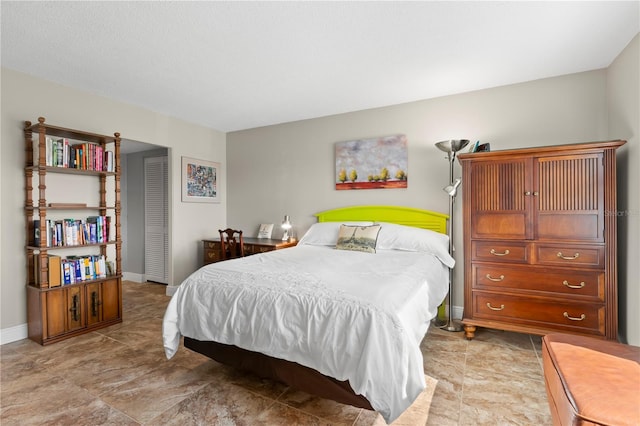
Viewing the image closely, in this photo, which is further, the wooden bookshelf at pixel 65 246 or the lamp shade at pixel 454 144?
the lamp shade at pixel 454 144

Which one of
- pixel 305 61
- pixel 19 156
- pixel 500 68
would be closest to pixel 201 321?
pixel 305 61

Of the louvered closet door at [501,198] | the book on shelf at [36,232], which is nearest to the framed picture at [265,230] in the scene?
the book on shelf at [36,232]

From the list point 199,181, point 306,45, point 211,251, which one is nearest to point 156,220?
point 199,181

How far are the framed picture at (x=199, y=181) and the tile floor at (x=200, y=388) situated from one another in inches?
87.5

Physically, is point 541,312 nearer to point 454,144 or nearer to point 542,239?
point 542,239

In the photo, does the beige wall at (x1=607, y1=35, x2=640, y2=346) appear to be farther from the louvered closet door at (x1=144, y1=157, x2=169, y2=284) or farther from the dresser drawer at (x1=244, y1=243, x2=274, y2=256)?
the louvered closet door at (x1=144, y1=157, x2=169, y2=284)

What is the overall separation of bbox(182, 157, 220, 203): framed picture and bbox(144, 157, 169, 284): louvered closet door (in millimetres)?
667

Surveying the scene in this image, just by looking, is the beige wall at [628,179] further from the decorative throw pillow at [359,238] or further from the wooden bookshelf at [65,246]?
the wooden bookshelf at [65,246]

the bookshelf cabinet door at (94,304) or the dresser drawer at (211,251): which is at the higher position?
the dresser drawer at (211,251)

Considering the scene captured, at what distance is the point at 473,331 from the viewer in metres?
2.78

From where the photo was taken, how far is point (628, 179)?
94.2 inches

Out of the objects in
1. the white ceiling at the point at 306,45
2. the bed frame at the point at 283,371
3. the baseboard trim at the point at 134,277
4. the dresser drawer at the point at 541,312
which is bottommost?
the baseboard trim at the point at 134,277

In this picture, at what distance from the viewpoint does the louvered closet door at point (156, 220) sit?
16.1ft

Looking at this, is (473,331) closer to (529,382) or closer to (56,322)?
(529,382)
